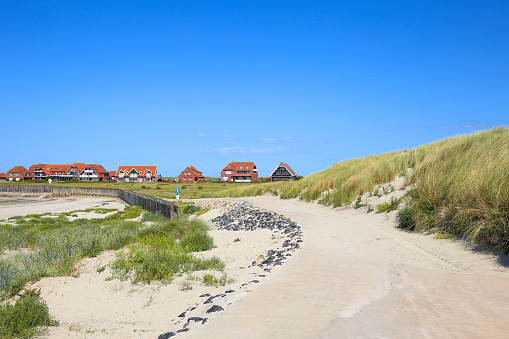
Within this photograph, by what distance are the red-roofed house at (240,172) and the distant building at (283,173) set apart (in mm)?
25332

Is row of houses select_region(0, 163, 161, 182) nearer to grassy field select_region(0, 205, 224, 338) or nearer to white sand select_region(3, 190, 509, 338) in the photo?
grassy field select_region(0, 205, 224, 338)

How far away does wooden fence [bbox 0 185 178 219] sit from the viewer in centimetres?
2343

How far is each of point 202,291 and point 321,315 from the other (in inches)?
110

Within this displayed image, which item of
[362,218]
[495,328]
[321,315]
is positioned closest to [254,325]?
[321,315]

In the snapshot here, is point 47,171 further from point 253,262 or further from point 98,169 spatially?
point 253,262

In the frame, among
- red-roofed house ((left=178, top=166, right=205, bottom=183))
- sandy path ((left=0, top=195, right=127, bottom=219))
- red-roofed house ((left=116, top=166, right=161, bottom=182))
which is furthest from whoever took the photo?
red-roofed house ((left=116, top=166, right=161, bottom=182))

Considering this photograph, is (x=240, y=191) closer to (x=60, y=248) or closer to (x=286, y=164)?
(x=60, y=248)

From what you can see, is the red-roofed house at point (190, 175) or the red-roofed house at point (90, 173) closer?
the red-roofed house at point (190, 175)

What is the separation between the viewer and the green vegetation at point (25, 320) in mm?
5211

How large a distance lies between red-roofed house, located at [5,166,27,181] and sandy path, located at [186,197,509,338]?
160248 millimetres

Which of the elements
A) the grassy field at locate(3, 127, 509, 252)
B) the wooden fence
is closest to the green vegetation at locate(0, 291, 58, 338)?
the grassy field at locate(3, 127, 509, 252)

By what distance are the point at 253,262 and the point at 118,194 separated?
5709cm

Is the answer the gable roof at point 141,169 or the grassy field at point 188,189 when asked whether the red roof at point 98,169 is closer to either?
the gable roof at point 141,169

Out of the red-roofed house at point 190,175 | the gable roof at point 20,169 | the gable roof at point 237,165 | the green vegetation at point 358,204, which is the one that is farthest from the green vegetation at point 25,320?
the gable roof at point 20,169
